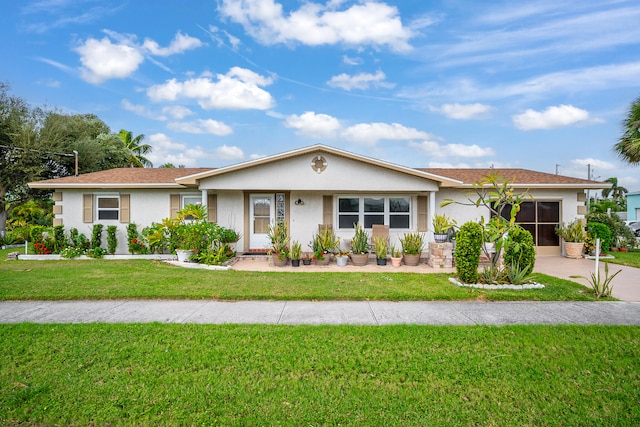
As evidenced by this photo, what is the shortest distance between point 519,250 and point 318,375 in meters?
6.26

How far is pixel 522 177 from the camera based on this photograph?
13.7m

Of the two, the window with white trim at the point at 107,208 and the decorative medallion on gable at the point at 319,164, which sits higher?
the decorative medallion on gable at the point at 319,164

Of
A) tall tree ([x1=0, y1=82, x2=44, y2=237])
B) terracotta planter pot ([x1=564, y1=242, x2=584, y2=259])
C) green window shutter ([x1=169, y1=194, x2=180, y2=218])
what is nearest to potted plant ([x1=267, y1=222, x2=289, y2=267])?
green window shutter ([x1=169, y1=194, x2=180, y2=218])

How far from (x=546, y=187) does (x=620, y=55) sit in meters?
5.66

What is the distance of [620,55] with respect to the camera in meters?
12.7

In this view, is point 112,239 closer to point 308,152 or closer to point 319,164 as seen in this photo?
point 308,152

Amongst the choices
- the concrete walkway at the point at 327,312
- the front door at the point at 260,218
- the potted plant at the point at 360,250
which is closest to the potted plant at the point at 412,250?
the potted plant at the point at 360,250

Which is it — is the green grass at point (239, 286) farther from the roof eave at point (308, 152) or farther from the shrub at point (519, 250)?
the roof eave at point (308, 152)

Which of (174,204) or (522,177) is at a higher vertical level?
(522,177)

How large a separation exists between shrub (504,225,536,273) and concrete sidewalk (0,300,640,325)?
151 centimetres

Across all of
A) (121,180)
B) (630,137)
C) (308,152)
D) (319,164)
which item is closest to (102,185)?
(121,180)

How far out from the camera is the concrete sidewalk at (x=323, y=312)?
525cm

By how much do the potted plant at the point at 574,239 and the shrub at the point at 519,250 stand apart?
632 centimetres

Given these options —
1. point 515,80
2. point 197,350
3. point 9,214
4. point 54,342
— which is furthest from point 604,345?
point 9,214
